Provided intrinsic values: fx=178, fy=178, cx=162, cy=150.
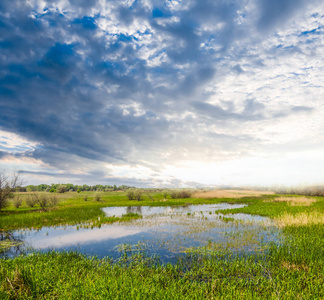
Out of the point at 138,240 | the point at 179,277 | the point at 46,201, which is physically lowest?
the point at 138,240

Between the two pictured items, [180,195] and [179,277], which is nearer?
[179,277]

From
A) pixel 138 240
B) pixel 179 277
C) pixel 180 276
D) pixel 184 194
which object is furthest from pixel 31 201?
pixel 184 194

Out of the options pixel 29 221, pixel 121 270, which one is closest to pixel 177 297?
pixel 121 270

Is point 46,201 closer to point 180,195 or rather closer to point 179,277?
point 179,277

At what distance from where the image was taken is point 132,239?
17.9 meters

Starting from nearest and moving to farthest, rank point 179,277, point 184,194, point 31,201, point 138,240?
point 179,277, point 138,240, point 31,201, point 184,194

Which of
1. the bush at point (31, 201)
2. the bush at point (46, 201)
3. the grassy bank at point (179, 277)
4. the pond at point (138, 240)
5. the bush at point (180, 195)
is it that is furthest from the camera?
the bush at point (180, 195)

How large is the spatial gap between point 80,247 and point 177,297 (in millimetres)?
12274

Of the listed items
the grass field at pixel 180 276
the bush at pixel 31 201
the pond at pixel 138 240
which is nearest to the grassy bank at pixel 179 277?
the grass field at pixel 180 276

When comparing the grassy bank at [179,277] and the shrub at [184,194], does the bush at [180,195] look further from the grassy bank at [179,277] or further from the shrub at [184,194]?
the grassy bank at [179,277]

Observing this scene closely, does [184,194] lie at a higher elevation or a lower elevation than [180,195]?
higher

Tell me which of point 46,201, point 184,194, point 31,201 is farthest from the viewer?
point 184,194

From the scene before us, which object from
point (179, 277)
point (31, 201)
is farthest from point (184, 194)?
point (179, 277)

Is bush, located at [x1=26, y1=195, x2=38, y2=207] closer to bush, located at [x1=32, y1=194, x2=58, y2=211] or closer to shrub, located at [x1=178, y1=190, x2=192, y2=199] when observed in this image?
bush, located at [x1=32, y1=194, x2=58, y2=211]
